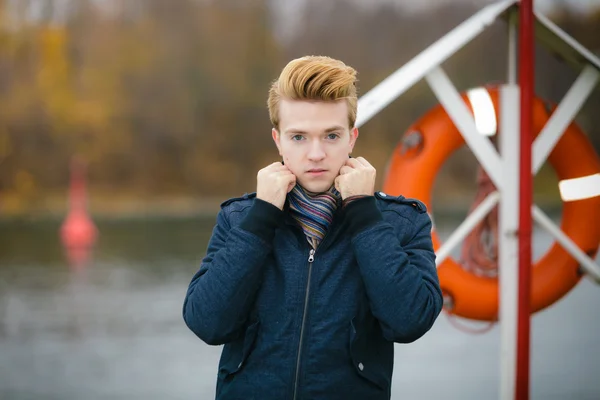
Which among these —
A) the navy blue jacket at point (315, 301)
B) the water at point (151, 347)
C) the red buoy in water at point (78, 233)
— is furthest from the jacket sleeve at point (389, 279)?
the red buoy in water at point (78, 233)

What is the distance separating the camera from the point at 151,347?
604 centimetres

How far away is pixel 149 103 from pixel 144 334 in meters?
20.2

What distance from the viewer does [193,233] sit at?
49.2ft

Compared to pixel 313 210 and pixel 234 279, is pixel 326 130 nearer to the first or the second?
pixel 313 210

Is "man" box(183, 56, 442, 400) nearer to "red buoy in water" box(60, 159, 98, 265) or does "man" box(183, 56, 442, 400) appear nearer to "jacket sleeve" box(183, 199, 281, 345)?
"jacket sleeve" box(183, 199, 281, 345)

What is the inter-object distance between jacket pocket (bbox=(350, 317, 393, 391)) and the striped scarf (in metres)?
0.15

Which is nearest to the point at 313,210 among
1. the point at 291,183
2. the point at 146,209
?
the point at 291,183

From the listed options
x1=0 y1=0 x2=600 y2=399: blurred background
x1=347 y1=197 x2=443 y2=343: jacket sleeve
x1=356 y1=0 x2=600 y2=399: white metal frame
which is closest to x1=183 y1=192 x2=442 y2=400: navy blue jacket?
x1=347 y1=197 x2=443 y2=343: jacket sleeve

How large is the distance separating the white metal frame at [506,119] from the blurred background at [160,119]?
5321 millimetres

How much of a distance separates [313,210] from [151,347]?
5.04 m

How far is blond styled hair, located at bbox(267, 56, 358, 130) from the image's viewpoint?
3.98ft

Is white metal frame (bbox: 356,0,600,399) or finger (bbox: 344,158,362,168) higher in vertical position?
white metal frame (bbox: 356,0,600,399)

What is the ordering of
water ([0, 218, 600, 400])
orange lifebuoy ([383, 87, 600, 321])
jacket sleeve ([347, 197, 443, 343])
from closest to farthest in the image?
jacket sleeve ([347, 197, 443, 343]) < orange lifebuoy ([383, 87, 600, 321]) < water ([0, 218, 600, 400])

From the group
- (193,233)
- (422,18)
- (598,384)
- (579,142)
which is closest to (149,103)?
(422,18)
